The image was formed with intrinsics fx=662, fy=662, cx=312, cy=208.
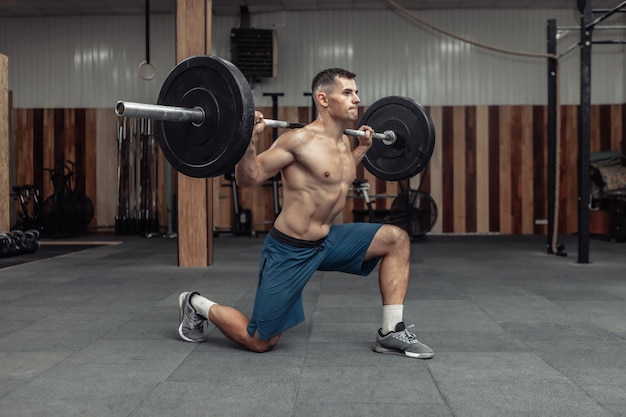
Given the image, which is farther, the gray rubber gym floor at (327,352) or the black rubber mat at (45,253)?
the black rubber mat at (45,253)

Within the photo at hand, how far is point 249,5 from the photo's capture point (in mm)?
9469

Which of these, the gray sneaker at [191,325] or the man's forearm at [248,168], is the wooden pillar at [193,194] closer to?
the gray sneaker at [191,325]

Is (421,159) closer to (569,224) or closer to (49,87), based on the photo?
(569,224)

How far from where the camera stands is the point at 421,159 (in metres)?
3.22

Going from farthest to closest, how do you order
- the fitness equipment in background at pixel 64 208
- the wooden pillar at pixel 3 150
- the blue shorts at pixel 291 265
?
the fitness equipment in background at pixel 64 208, the wooden pillar at pixel 3 150, the blue shorts at pixel 291 265

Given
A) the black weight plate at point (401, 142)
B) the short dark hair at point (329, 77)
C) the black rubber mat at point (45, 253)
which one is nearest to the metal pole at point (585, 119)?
the black weight plate at point (401, 142)

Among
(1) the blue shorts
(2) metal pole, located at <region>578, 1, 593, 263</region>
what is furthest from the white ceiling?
(1) the blue shorts

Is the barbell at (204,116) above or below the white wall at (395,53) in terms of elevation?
below

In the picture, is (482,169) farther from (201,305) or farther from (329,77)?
(201,305)

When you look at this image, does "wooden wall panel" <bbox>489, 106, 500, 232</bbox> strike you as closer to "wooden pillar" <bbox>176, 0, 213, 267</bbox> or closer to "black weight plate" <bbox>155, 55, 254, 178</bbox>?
"wooden pillar" <bbox>176, 0, 213, 267</bbox>

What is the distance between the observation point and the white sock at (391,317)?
269 centimetres

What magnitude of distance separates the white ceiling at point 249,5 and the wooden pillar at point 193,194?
373 cm

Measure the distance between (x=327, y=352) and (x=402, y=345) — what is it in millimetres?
311

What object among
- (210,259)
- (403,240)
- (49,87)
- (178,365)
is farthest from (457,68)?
(178,365)
